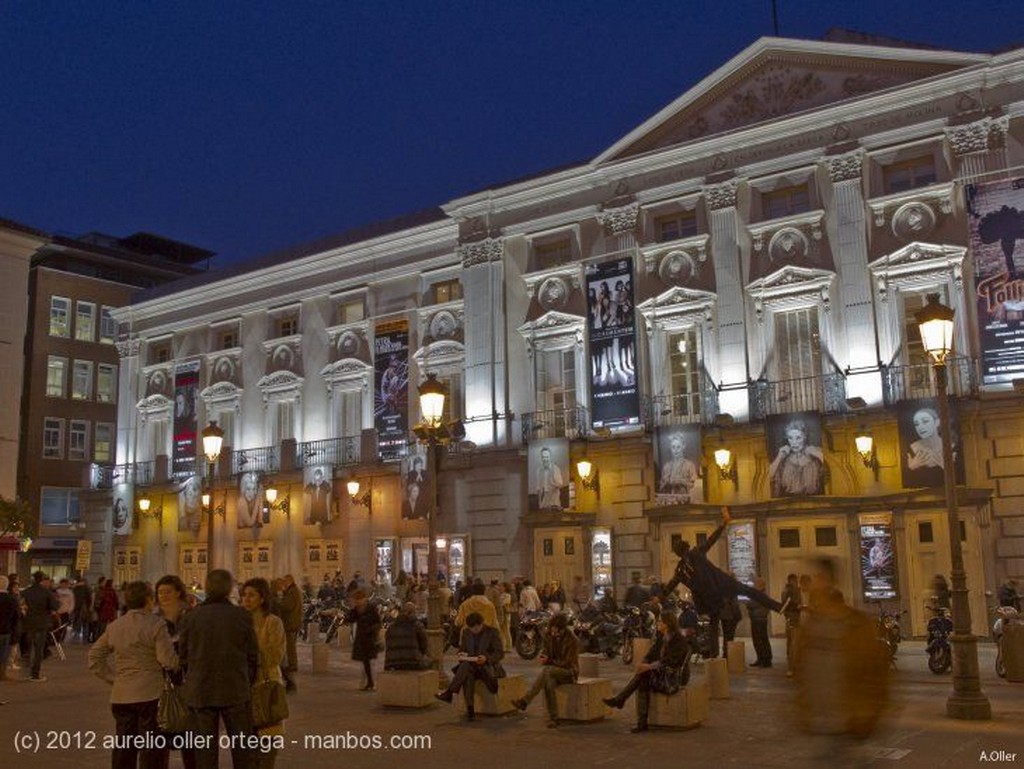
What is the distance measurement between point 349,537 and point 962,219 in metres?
20.7

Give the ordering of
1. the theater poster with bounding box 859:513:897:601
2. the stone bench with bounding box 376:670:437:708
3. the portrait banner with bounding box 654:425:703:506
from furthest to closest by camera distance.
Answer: the portrait banner with bounding box 654:425:703:506 → the theater poster with bounding box 859:513:897:601 → the stone bench with bounding box 376:670:437:708

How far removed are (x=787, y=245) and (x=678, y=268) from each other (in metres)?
3.07

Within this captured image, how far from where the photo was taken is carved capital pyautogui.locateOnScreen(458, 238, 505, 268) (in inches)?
1273

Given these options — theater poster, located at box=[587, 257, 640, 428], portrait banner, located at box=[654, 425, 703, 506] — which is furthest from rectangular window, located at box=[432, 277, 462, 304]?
portrait banner, located at box=[654, 425, 703, 506]

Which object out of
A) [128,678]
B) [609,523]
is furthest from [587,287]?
[128,678]

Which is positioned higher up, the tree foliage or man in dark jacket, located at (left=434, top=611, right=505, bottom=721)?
the tree foliage

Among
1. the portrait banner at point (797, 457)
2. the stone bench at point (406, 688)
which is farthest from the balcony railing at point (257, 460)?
the stone bench at point (406, 688)

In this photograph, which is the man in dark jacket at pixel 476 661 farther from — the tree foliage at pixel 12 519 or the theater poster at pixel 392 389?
the tree foliage at pixel 12 519

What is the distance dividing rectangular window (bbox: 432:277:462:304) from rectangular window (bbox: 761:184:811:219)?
1026 cm

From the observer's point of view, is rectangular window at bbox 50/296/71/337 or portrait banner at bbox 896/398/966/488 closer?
portrait banner at bbox 896/398/966/488

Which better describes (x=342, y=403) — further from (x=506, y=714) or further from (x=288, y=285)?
(x=506, y=714)

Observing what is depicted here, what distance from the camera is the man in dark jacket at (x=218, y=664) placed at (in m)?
7.93

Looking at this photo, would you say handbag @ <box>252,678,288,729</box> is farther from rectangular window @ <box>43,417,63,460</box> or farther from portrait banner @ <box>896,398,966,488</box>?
rectangular window @ <box>43,417,63,460</box>

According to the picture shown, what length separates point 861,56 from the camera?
2645 cm
